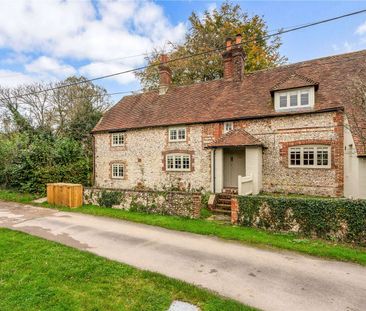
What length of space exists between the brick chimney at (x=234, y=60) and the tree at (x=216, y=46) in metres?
8.66

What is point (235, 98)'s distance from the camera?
16.9 metres

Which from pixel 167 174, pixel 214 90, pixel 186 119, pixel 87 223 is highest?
pixel 214 90

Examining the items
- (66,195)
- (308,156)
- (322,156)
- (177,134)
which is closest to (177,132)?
(177,134)

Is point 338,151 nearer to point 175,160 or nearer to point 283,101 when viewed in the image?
point 283,101

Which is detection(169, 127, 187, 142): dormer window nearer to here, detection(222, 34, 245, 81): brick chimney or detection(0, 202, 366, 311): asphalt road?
detection(222, 34, 245, 81): brick chimney

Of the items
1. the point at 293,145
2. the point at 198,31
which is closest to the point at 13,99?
the point at 198,31

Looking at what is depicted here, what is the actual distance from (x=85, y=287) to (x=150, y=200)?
7.20 m

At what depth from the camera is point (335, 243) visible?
8078mm

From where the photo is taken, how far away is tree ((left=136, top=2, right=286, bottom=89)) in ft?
86.9

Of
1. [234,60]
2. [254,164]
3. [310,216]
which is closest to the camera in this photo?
[310,216]

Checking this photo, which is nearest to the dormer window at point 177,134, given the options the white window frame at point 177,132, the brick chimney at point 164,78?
the white window frame at point 177,132

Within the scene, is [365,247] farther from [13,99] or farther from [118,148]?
[13,99]

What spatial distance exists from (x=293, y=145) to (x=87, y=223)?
11644 mm

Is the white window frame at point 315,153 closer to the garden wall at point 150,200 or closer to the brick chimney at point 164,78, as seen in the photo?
the garden wall at point 150,200
